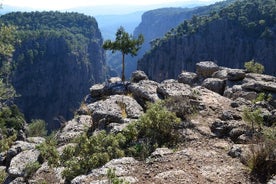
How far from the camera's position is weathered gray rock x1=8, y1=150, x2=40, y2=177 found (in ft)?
46.3

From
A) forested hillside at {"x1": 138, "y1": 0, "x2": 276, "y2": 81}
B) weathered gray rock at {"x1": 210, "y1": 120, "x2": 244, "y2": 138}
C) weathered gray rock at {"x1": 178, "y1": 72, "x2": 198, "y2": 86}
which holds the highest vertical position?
weathered gray rock at {"x1": 210, "y1": 120, "x2": 244, "y2": 138}

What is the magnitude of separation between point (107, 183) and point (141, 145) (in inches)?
106

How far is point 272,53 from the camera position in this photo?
10756cm

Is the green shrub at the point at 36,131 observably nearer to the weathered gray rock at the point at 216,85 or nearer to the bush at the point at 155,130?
the weathered gray rock at the point at 216,85

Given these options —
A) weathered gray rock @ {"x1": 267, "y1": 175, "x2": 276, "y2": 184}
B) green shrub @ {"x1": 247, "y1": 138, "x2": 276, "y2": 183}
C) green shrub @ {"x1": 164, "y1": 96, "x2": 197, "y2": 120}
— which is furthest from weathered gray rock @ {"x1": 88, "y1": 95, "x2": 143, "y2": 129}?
weathered gray rock @ {"x1": 267, "y1": 175, "x2": 276, "y2": 184}

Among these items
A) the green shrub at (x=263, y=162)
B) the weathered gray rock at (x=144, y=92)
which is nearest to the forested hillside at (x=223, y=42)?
the weathered gray rock at (x=144, y=92)

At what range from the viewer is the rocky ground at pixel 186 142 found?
1061cm

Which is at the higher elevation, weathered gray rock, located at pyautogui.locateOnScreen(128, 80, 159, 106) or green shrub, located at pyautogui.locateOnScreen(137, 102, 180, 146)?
green shrub, located at pyautogui.locateOnScreen(137, 102, 180, 146)

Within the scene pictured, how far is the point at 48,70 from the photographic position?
153 meters

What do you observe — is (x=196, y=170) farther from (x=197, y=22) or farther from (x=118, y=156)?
(x=197, y=22)

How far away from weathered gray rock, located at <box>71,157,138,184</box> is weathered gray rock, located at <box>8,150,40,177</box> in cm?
397

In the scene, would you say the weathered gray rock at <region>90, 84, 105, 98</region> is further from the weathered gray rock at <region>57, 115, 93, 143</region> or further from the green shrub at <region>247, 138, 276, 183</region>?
the green shrub at <region>247, 138, 276, 183</region>

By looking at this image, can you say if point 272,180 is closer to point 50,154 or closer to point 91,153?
point 91,153

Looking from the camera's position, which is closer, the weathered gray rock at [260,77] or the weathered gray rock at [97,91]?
the weathered gray rock at [260,77]
